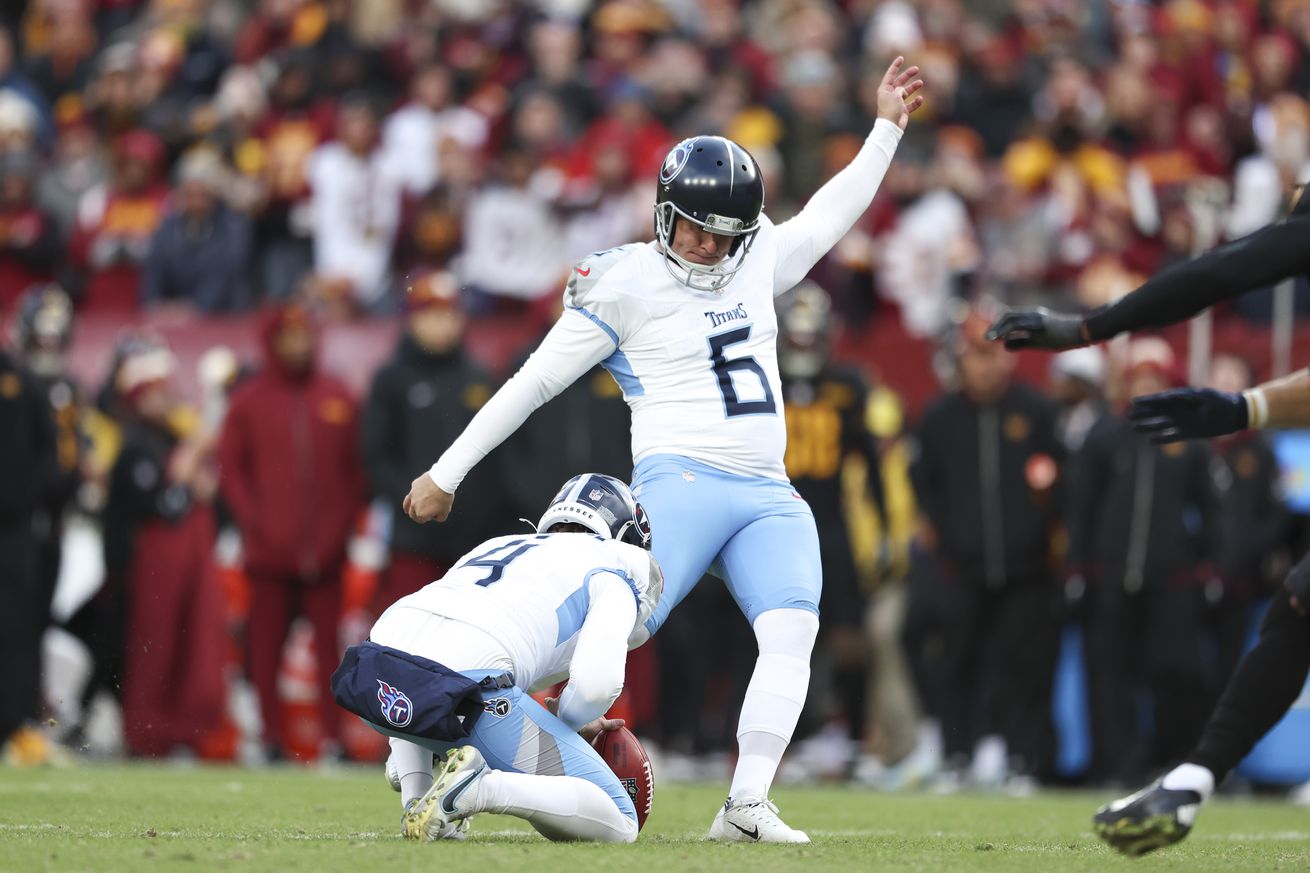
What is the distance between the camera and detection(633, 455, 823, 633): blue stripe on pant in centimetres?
617

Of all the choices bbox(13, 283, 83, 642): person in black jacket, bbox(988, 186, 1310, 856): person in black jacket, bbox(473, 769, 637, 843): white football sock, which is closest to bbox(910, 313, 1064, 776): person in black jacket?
bbox(13, 283, 83, 642): person in black jacket

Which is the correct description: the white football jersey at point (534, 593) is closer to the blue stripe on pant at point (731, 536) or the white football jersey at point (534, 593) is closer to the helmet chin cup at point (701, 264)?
the blue stripe on pant at point (731, 536)

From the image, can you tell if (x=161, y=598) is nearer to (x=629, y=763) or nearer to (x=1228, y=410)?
(x=629, y=763)

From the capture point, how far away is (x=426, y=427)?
1090 centimetres

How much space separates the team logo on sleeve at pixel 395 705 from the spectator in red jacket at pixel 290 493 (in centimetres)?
531

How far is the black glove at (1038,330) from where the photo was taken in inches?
204

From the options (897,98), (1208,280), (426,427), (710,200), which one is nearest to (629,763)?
(710,200)

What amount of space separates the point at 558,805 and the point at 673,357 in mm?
1525

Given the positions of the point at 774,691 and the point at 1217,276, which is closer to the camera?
the point at 1217,276

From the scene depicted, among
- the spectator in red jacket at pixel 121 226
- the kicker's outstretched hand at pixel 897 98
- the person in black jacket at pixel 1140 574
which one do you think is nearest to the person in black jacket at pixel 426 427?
the person in black jacket at pixel 1140 574

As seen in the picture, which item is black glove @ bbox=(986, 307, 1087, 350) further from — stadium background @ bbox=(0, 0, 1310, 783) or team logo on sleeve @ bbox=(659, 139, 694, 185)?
stadium background @ bbox=(0, 0, 1310, 783)

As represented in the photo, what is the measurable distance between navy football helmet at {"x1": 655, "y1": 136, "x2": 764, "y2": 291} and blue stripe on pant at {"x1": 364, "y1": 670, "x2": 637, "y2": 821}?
1.49 metres

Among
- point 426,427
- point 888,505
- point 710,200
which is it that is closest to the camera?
point 710,200

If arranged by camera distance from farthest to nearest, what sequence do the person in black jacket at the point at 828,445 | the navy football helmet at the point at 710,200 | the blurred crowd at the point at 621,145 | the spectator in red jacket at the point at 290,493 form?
the blurred crowd at the point at 621,145 → the spectator in red jacket at the point at 290,493 → the person in black jacket at the point at 828,445 → the navy football helmet at the point at 710,200
